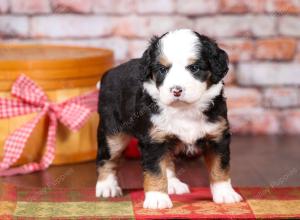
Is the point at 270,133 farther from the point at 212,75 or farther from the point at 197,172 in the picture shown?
the point at 212,75

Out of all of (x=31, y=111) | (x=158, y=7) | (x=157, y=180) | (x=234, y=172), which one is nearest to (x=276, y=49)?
(x=158, y=7)

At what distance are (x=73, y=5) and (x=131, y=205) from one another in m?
1.78

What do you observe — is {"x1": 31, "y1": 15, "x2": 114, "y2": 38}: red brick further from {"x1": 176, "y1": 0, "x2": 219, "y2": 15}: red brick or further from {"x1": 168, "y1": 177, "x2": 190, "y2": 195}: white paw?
{"x1": 168, "y1": 177, "x2": 190, "y2": 195}: white paw

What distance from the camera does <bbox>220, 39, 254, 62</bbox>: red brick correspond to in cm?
401

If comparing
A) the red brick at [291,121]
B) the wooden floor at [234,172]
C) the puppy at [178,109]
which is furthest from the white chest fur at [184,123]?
the red brick at [291,121]

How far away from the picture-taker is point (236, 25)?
13.1 feet

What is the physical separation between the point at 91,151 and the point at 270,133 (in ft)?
3.95

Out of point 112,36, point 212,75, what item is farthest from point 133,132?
point 112,36

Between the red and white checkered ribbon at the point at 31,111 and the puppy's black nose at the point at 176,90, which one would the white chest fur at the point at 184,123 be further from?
the red and white checkered ribbon at the point at 31,111

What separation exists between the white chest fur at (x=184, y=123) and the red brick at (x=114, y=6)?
1.69 m

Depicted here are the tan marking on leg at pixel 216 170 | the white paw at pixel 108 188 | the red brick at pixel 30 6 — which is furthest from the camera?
the red brick at pixel 30 6

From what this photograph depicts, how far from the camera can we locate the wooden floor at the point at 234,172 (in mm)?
2939

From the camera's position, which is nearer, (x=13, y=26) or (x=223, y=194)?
(x=223, y=194)

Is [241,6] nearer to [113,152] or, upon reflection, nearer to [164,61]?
[113,152]
